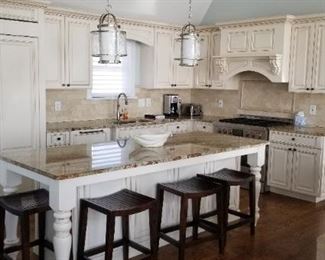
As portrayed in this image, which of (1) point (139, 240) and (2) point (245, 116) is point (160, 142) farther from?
(2) point (245, 116)

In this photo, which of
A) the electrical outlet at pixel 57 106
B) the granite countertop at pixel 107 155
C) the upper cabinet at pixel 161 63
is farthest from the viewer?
the upper cabinet at pixel 161 63

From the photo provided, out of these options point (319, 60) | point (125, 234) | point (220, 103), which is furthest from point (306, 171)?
point (125, 234)

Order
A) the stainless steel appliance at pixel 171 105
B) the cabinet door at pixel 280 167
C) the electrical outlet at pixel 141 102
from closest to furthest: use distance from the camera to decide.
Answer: the cabinet door at pixel 280 167, the electrical outlet at pixel 141 102, the stainless steel appliance at pixel 171 105

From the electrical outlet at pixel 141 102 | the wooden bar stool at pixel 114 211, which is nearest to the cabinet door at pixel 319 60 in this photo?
the electrical outlet at pixel 141 102

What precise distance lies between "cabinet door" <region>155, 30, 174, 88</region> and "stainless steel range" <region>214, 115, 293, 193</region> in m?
1.10

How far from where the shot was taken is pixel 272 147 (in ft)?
18.6

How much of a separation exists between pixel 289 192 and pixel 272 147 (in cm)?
64

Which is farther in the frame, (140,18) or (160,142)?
(140,18)

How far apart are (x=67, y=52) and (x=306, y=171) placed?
3414 millimetres

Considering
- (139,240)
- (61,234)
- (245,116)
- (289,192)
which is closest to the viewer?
(61,234)

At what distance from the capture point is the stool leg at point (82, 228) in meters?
3.10

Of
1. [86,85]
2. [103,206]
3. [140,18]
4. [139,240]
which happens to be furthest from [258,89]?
[103,206]

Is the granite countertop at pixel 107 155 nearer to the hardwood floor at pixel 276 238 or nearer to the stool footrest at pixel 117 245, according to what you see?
the stool footrest at pixel 117 245

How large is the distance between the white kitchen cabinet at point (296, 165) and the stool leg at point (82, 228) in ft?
10.8
